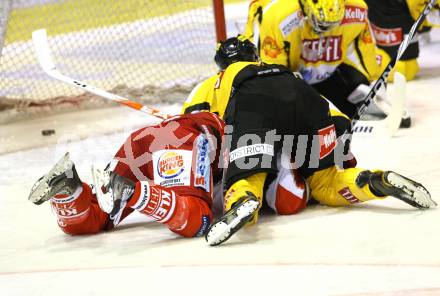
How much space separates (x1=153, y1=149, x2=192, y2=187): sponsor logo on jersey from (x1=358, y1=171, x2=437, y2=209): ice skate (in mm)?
568

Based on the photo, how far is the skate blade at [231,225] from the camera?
2.30 m

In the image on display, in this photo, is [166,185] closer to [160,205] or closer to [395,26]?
[160,205]

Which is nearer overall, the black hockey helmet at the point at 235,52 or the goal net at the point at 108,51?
the black hockey helmet at the point at 235,52

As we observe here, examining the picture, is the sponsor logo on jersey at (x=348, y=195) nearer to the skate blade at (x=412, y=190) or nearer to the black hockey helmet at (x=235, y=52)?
the skate blade at (x=412, y=190)

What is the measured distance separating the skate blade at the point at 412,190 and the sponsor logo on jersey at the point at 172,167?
620mm

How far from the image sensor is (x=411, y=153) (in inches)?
135

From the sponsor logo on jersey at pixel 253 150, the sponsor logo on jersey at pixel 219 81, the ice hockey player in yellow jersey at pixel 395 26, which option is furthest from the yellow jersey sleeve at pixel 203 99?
the ice hockey player in yellow jersey at pixel 395 26

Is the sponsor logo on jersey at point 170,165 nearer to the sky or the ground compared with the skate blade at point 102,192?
nearer to the ground

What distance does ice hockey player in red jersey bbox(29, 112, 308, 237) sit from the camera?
2383mm

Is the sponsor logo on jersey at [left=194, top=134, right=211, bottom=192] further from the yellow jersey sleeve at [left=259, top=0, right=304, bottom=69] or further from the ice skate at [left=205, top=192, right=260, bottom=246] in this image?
the yellow jersey sleeve at [left=259, top=0, right=304, bottom=69]

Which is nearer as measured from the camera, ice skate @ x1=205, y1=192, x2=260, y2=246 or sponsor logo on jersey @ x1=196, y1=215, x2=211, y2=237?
ice skate @ x1=205, y1=192, x2=260, y2=246

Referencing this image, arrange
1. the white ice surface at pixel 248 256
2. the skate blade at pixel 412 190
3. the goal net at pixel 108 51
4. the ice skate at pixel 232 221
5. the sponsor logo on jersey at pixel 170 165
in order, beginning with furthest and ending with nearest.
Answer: the goal net at pixel 108 51 < the sponsor logo on jersey at pixel 170 165 < the skate blade at pixel 412 190 < the ice skate at pixel 232 221 < the white ice surface at pixel 248 256

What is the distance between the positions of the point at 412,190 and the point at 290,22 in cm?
147

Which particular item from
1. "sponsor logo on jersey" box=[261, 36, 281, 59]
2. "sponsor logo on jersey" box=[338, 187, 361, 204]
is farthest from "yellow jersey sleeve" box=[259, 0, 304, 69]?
"sponsor logo on jersey" box=[338, 187, 361, 204]
